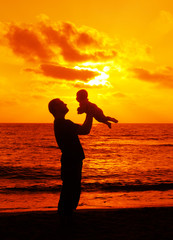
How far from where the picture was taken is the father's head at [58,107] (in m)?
5.00

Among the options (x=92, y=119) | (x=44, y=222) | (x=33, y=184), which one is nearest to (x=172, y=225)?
(x=44, y=222)

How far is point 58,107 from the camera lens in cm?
502

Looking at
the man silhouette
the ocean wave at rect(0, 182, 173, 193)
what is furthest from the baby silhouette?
the ocean wave at rect(0, 182, 173, 193)

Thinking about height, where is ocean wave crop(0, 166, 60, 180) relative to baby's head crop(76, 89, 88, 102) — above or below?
below

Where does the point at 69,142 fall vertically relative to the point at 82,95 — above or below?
below

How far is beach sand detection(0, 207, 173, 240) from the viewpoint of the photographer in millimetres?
5383

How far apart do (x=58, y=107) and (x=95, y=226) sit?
2.57 m

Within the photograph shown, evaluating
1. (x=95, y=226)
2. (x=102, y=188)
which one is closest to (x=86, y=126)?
(x=95, y=226)

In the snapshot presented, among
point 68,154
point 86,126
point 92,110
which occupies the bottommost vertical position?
→ point 68,154

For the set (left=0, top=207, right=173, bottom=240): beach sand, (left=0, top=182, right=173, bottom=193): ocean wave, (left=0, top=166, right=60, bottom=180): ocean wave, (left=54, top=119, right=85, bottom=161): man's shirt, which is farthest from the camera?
(left=0, top=166, right=60, bottom=180): ocean wave

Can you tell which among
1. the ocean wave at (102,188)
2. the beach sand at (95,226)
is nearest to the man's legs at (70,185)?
the beach sand at (95,226)

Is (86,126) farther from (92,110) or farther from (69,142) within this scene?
(69,142)

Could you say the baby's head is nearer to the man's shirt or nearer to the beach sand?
the man's shirt

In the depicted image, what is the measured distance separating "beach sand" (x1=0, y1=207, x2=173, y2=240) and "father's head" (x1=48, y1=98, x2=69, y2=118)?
1772mm
